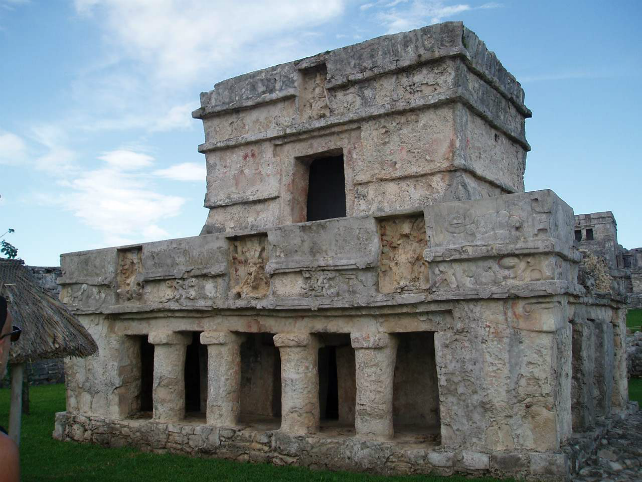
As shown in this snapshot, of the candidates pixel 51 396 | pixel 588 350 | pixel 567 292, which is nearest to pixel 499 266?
pixel 567 292

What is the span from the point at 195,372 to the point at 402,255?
202 inches

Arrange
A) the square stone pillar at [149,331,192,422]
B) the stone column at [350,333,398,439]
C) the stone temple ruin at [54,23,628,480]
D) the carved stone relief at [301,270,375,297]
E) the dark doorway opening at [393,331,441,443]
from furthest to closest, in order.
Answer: the square stone pillar at [149,331,192,422] → the dark doorway opening at [393,331,441,443] → the carved stone relief at [301,270,375,297] → the stone column at [350,333,398,439] → the stone temple ruin at [54,23,628,480]

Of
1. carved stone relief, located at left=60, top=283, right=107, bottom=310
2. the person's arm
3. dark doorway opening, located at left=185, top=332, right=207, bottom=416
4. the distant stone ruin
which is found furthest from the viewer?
the distant stone ruin

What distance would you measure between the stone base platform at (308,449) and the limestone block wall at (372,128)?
305cm

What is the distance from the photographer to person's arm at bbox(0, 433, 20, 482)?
1901 mm

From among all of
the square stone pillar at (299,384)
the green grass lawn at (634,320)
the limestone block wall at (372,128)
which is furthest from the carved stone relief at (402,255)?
the green grass lawn at (634,320)

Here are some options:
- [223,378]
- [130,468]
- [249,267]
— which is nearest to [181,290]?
[249,267]

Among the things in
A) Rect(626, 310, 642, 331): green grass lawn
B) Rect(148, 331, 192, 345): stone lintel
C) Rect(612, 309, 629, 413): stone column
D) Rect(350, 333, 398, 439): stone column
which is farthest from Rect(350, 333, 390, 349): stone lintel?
Rect(626, 310, 642, 331): green grass lawn

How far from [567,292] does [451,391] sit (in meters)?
1.57

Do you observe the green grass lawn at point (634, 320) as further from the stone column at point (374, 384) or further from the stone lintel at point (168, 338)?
the stone lintel at point (168, 338)

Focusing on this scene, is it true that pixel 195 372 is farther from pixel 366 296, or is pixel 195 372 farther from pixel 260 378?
pixel 366 296

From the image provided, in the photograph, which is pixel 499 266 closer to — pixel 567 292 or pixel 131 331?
pixel 567 292

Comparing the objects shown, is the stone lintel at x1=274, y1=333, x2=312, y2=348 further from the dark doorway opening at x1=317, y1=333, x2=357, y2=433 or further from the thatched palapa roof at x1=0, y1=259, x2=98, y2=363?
the thatched palapa roof at x1=0, y1=259, x2=98, y2=363

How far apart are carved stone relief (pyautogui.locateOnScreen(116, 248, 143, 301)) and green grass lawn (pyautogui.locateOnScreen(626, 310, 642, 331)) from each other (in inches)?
626
